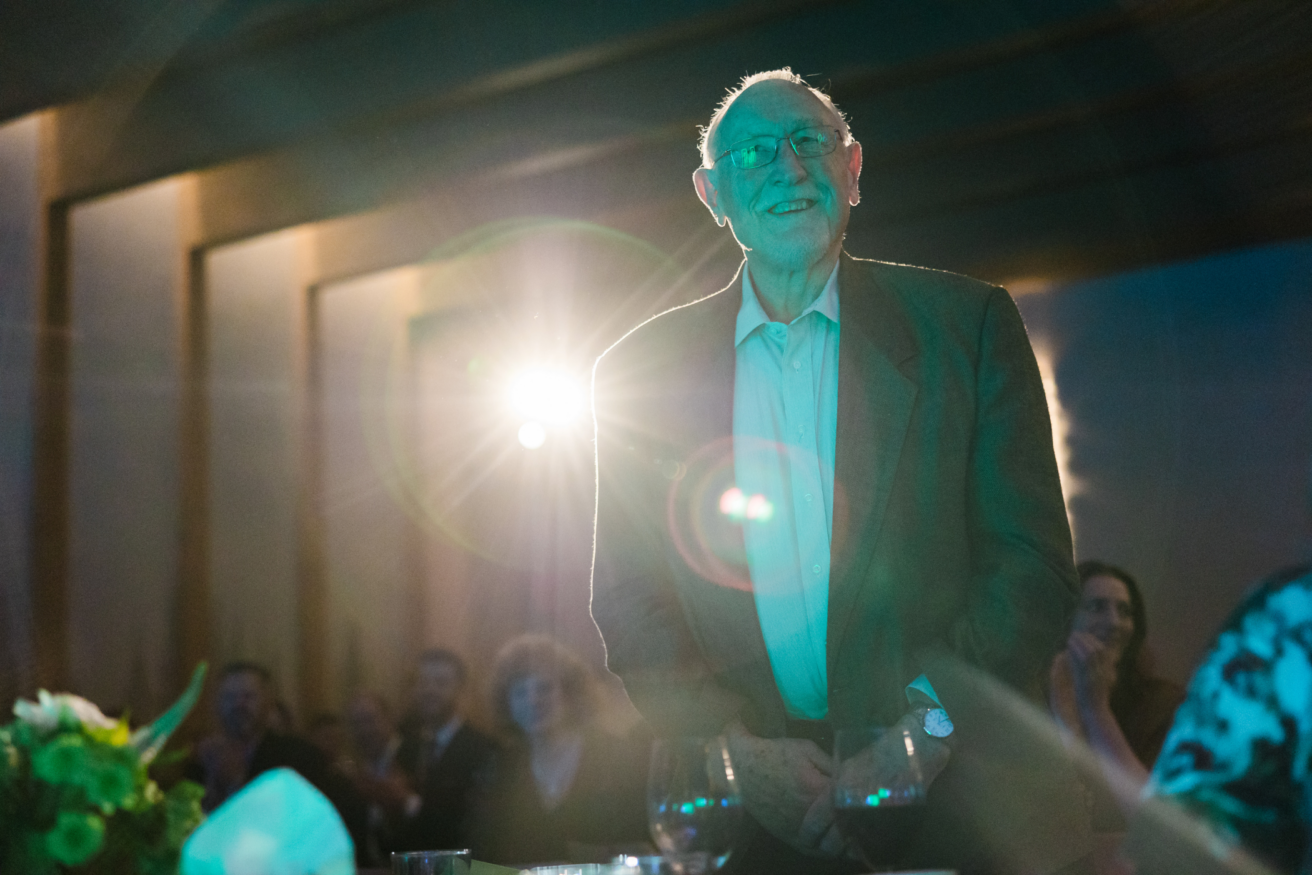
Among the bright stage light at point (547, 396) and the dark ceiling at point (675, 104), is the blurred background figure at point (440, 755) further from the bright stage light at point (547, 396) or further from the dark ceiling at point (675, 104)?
the bright stage light at point (547, 396)

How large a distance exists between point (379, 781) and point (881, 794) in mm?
4899

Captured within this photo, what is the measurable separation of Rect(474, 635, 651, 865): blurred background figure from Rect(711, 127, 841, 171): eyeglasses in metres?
2.43

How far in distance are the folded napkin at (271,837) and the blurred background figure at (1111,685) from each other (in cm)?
350

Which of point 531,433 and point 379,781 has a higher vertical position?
point 531,433

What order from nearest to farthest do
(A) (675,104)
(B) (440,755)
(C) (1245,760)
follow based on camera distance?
(C) (1245,760) < (B) (440,755) < (A) (675,104)

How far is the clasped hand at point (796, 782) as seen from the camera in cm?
130

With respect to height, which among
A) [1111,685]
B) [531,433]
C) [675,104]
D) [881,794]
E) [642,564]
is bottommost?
[1111,685]

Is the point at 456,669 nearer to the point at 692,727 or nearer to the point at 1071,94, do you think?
the point at 1071,94

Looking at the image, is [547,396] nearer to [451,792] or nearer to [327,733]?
[327,733]

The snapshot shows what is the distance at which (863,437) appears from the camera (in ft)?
5.48

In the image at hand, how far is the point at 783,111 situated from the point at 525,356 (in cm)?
745

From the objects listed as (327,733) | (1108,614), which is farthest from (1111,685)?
(327,733)

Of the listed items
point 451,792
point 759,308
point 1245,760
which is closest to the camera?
point 1245,760

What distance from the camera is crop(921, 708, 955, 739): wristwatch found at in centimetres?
141
